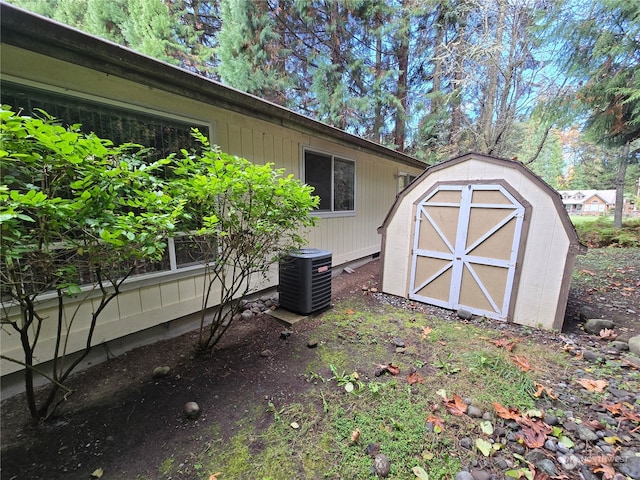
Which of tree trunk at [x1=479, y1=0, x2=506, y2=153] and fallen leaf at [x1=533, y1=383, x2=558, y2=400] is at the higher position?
tree trunk at [x1=479, y1=0, x2=506, y2=153]

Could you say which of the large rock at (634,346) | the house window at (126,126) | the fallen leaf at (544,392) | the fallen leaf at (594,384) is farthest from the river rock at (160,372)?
the large rock at (634,346)

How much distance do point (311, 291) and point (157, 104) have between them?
2982 mm

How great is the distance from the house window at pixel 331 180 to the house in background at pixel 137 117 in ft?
0.60

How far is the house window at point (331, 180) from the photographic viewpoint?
17.0 ft

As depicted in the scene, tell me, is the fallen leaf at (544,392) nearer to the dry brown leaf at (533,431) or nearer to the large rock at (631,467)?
the dry brown leaf at (533,431)

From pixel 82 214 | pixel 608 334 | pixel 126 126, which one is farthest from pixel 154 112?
pixel 608 334

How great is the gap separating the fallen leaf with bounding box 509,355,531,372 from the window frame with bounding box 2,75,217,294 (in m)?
3.47

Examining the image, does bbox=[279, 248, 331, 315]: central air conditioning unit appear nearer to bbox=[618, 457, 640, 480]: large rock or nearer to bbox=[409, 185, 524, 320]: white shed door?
bbox=[409, 185, 524, 320]: white shed door

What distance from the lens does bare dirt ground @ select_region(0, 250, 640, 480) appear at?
168cm

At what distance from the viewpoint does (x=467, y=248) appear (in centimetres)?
400

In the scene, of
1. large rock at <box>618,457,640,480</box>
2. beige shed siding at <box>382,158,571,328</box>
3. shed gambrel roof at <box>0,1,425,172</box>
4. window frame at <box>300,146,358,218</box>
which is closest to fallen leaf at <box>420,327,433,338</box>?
beige shed siding at <box>382,158,571,328</box>

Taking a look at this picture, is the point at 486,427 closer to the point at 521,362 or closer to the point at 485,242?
the point at 521,362

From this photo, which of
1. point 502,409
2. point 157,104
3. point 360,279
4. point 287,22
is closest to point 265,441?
point 502,409

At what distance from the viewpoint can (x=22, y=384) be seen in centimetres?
229
